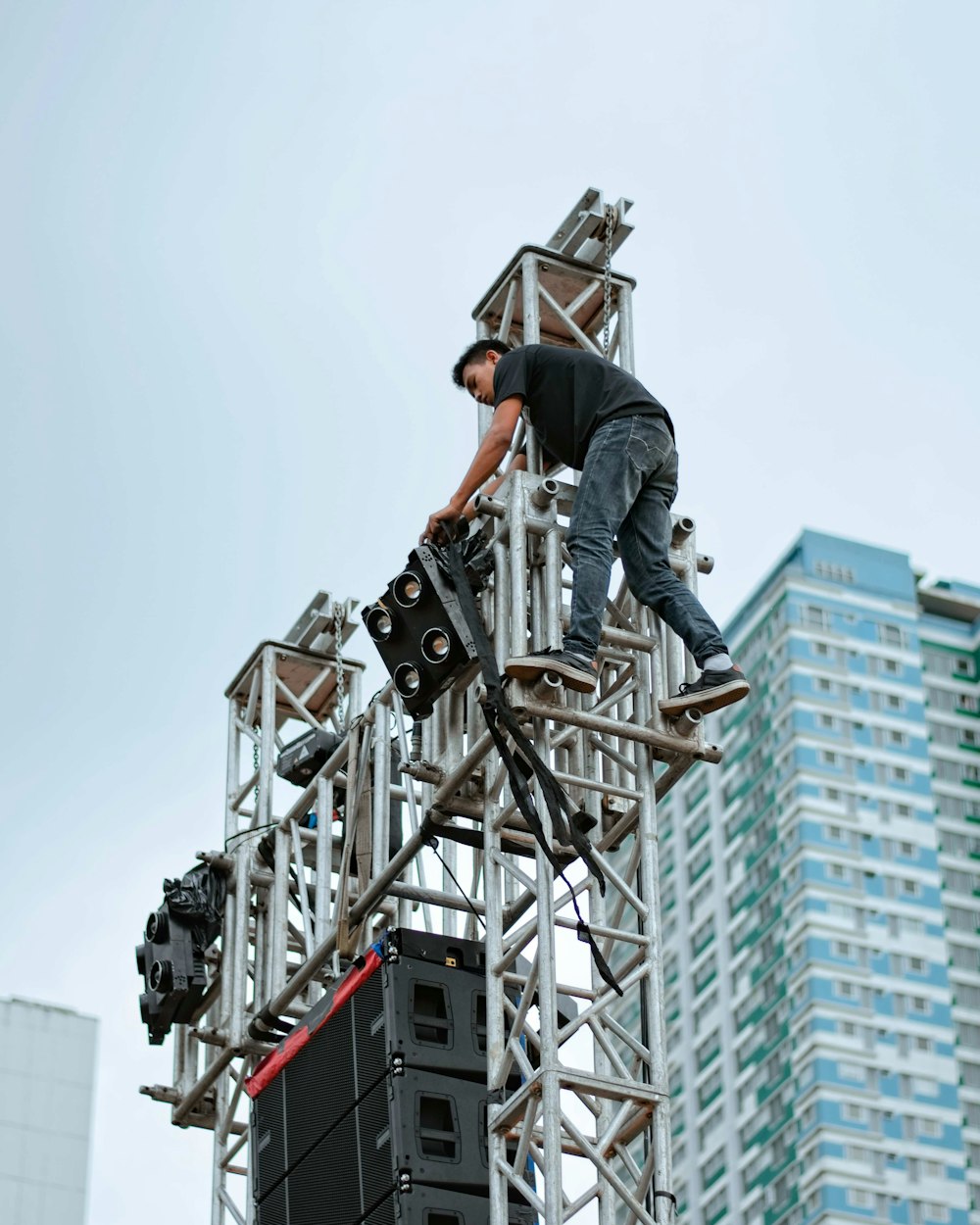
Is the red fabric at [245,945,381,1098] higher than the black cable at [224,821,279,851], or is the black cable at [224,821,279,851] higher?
the black cable at [224,821,279,851]

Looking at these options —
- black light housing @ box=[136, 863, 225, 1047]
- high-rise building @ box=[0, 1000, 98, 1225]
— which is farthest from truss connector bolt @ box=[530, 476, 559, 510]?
high-rise building @ box=[0, 1000, 98, 1225]

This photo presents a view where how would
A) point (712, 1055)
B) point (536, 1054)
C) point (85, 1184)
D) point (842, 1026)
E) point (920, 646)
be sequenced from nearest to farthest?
point (536, 1054)
point (85, 1184)
point (842, 1026)
point (712, 1055)
point (920, 646)

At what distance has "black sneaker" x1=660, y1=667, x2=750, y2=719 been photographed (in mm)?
8789

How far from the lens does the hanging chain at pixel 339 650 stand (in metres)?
13.9

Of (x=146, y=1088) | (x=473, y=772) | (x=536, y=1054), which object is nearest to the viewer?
(x=536, y=1054)

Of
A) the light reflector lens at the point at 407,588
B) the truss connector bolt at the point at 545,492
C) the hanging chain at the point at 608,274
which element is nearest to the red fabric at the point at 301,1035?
the light reflector lens at the point at 407,588

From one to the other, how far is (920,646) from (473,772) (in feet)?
207

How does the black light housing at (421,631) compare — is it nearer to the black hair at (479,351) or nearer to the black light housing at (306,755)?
the black hair at (479,351)

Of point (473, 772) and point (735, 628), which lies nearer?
point (473, 772)

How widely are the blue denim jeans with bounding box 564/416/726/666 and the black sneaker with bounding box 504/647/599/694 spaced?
0.22 ft

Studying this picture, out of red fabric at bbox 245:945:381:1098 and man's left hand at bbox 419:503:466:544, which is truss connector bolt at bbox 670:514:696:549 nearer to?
man's left hand at bbox 419:503:466:544

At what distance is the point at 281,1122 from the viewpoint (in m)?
9.82

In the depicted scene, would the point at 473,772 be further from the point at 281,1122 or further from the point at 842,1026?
the point at 842,1026

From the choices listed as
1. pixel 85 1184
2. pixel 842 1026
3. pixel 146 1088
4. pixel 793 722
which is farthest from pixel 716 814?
pixel 146 1088
